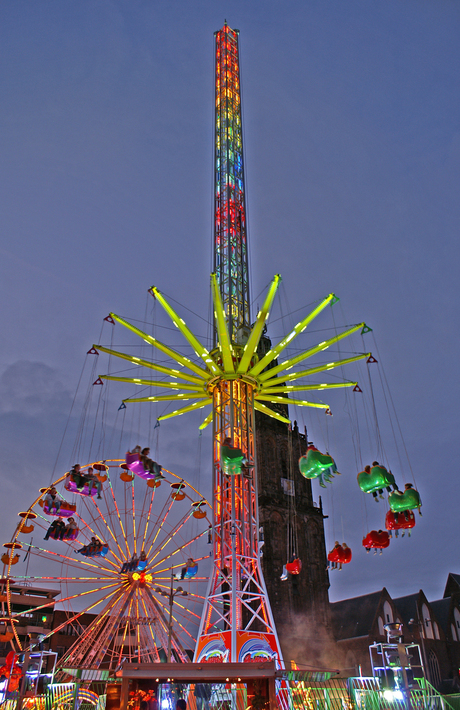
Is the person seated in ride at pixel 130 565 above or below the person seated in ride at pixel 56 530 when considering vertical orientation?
above

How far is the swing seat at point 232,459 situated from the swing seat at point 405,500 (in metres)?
4.10

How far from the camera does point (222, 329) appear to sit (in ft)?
50.1

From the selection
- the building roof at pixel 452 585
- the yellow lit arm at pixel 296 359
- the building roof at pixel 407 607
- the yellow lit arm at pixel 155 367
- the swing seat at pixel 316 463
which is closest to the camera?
the swing seat at pixel 316 463

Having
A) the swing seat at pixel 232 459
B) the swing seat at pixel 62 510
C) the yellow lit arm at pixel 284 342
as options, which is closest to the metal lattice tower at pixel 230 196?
the yellow lit arm at pixel 284 342

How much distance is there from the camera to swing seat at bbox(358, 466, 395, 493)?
13.8 metres

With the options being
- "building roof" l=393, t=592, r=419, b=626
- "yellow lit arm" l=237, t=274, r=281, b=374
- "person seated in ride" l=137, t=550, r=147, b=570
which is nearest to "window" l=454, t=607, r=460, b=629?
"building roof" l=393, t=592, r=419, b=626

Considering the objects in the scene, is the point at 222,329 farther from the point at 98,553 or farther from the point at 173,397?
the point at 98,553

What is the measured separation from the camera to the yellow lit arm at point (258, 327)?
1478cm

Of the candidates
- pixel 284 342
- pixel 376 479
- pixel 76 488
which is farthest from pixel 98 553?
pixel 376 479

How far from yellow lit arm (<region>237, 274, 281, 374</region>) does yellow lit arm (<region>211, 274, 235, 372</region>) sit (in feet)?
1.32

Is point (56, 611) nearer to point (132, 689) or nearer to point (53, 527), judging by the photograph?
point (53, 527)

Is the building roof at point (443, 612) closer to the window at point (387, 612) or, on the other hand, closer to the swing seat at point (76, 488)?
the window at point (387, 612)

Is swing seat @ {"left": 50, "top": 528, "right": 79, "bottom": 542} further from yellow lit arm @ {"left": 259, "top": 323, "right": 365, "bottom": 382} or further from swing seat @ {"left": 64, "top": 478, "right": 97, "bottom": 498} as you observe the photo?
yellow lit arm @ {"left": 259, "top": 323, "right": 365, "bottom": 382}

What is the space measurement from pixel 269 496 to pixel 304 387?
2358 centimetres
